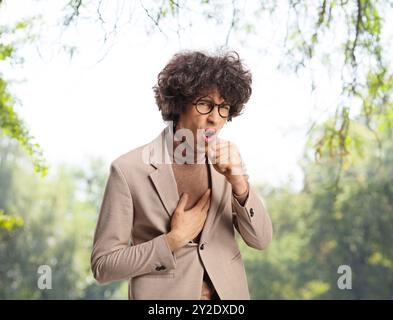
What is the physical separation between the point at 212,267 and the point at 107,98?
1517cm

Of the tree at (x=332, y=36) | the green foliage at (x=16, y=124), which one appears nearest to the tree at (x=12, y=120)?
the green foliage at (x=16, y=124)

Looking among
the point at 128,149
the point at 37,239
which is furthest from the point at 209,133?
the point at 37,239

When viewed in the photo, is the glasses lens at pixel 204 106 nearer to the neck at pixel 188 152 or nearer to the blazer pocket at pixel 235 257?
the neck at pixel 188 152

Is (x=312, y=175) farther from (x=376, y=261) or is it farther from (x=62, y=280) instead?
(x=62, y=280)

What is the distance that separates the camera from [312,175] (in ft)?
49.4

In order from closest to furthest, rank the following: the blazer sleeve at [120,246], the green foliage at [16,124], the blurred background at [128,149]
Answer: the blazer sleeve at [120,246] < the green foliage at [16,124] < the blurred background at [128,149]

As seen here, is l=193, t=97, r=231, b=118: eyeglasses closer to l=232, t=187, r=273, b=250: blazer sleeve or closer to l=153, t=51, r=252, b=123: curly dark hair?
l=153, t=51, r=252, b=123: curly dark hair

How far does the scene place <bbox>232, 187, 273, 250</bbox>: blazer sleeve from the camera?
145cm

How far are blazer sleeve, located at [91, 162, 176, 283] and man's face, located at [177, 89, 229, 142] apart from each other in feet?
0.71

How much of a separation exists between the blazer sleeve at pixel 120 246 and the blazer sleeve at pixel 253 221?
0.19m

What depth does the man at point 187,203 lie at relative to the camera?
142 centimetres
